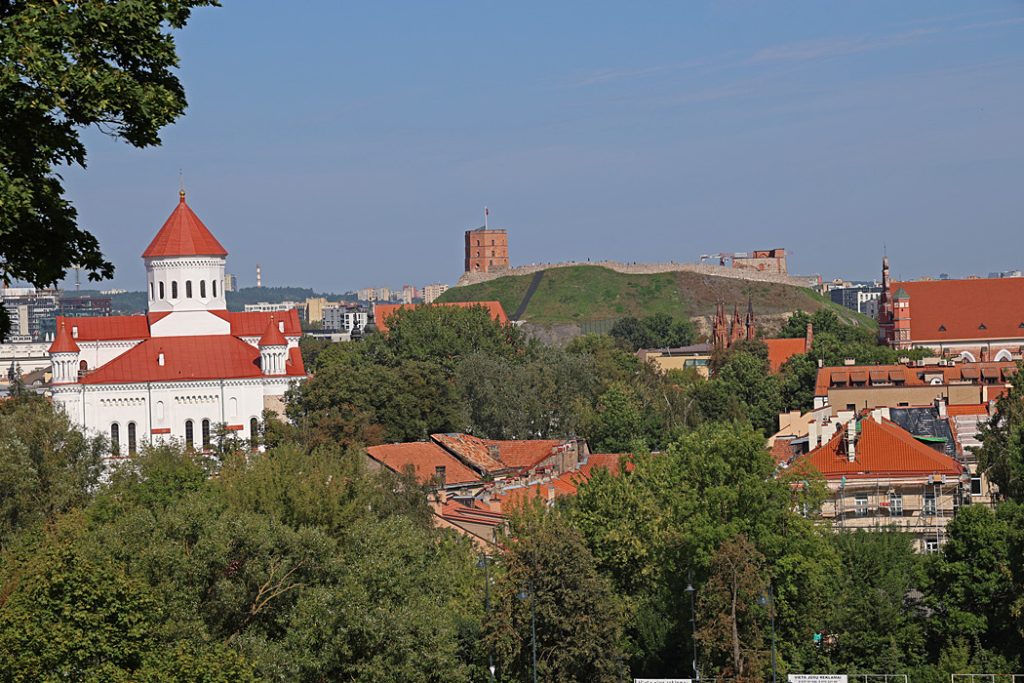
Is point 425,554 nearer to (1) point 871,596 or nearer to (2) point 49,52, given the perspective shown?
(1) point 871,596

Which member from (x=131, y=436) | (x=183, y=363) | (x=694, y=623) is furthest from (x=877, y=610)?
(x=183, y=363)

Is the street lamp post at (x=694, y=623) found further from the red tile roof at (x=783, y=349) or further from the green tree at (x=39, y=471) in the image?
the red tile roof at (x=783, y=349)

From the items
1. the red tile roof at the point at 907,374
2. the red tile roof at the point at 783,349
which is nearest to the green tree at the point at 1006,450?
the red tile roof at the point at 907,374

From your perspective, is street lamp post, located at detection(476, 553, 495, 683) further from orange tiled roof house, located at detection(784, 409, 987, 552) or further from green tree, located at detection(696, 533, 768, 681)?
orange tiled roof house, located at detection(784, 409, 987, 552)

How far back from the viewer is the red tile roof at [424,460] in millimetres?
71875

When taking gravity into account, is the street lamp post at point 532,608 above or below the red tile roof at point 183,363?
below

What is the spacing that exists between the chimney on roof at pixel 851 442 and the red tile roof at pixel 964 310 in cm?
8406

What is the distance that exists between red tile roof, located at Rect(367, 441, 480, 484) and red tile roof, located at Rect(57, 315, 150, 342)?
100ft

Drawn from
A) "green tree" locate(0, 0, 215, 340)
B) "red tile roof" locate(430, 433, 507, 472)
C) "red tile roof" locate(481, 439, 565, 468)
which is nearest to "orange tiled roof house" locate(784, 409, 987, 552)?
"red tile roof" locate(430, 433, 507, 472)

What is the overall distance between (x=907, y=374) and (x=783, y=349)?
162ft

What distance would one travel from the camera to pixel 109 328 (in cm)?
10200

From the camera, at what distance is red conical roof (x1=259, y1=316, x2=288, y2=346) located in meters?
99.2

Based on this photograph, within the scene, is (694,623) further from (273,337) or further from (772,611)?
(273,337)

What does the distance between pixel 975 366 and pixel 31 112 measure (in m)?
89.5
